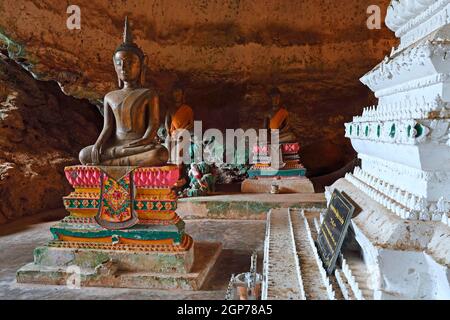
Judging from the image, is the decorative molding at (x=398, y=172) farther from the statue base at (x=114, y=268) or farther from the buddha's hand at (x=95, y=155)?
the buddha's hand at (x=95, y=155)

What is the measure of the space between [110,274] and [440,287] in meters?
2.55

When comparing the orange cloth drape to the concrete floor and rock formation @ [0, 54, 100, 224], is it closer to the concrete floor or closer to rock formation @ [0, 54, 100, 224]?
the concrete floor

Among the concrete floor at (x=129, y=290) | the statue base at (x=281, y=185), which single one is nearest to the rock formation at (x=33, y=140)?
the concrete floor at (x=129, y=290)

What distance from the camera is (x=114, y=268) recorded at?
10.9ft

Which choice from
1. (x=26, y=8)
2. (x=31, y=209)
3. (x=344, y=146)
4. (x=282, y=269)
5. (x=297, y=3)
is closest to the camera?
(x=282, y=269)

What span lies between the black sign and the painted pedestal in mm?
3532

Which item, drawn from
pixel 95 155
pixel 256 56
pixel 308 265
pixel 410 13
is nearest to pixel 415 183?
pixel 308 265

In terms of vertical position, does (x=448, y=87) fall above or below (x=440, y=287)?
above

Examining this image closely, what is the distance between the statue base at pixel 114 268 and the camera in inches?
128

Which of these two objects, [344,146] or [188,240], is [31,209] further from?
[344,146]

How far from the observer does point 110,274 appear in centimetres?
326

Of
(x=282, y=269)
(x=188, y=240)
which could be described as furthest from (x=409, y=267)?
(x=188, y=240)

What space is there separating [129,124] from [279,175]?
3.89 meters

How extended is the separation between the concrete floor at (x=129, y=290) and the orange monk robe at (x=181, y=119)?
235 cm
